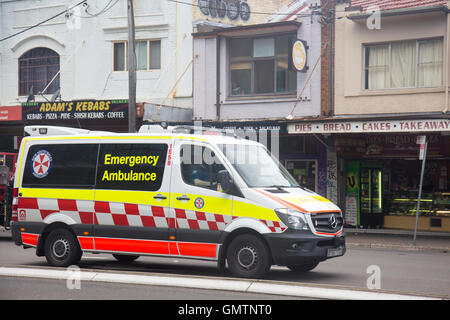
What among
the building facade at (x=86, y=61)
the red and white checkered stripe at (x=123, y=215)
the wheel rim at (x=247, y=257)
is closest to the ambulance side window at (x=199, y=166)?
the red and white checkered stripe at (x=123, y=215)

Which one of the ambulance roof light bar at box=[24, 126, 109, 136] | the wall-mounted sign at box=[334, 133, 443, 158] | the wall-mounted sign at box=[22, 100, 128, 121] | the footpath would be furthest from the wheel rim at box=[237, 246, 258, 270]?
the wall-mounted sign at box=[22, 100, 128, 121]

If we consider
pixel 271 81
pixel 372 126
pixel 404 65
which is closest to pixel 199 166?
pixel 372 126

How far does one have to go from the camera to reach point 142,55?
1065 inches

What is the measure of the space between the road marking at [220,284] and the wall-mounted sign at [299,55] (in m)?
12.8

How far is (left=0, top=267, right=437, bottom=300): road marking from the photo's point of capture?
8773 millimetres

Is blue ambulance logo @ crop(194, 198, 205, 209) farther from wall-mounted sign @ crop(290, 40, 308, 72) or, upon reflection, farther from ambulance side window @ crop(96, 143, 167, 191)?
wall-mounted sign @ crop(290, 40, 308, 72)

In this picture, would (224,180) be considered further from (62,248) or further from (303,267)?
(62,248)

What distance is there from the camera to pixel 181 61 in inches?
1025

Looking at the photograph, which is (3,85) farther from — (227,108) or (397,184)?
(397,184)

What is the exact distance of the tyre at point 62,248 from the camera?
12.1m

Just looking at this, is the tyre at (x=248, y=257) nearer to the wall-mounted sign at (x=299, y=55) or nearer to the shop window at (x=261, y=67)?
the wall-mounted sign at (x=299, y=55)

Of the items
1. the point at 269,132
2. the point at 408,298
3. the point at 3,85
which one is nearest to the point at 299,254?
the point at 408,298

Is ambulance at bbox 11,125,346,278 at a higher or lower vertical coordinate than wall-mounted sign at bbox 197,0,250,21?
lower

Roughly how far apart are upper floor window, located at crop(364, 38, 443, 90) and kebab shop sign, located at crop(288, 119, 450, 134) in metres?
2.47
